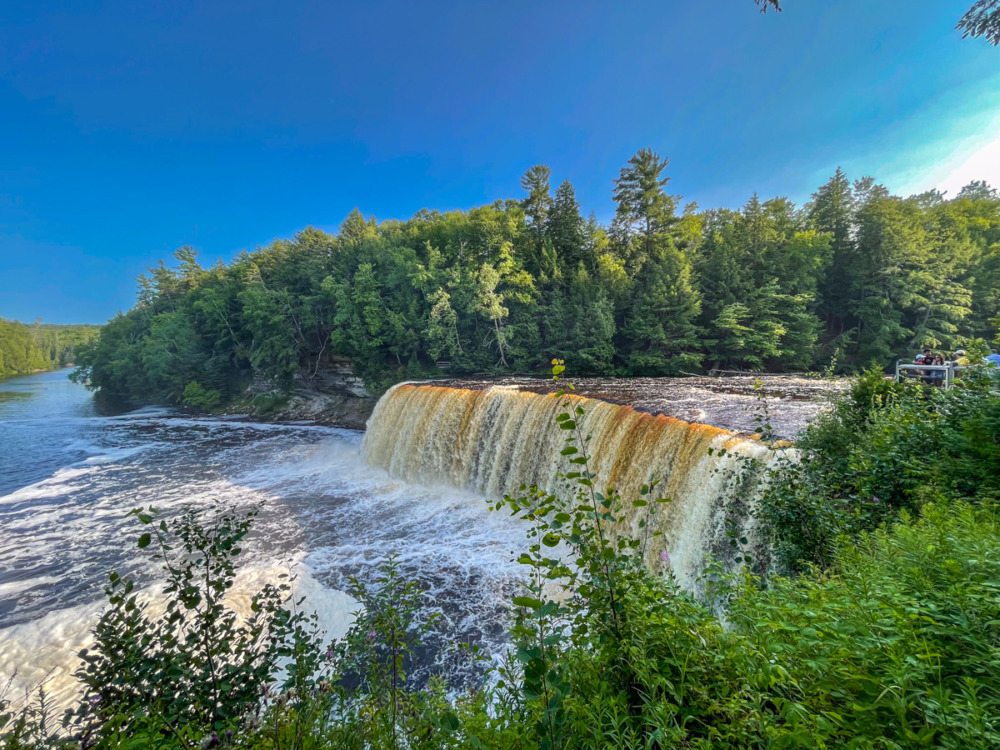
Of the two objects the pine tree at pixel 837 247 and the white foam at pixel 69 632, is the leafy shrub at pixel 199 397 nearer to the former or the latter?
the white foam at pixel 69 632

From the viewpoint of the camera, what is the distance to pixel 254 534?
27.0 ft

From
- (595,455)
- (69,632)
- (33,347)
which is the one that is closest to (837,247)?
(595,455)

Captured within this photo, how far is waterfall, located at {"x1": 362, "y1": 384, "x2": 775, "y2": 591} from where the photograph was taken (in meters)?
5.23

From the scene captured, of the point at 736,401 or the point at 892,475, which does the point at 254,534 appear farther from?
the point at 736,401

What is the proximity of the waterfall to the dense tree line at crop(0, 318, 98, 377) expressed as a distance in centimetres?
6640

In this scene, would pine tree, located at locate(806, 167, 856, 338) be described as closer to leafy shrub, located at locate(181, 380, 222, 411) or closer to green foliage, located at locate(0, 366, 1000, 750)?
green foliage, located at locate(0, 366, 1000, 750)

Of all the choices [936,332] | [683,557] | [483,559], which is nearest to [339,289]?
[483,559]

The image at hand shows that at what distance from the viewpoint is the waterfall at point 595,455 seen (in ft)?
17.2

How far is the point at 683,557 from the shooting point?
5.54 metres

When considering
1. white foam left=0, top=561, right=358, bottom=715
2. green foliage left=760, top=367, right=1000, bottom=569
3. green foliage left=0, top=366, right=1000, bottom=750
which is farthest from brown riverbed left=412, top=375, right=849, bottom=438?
white foam left=0, top=561, right=358, bottom=715

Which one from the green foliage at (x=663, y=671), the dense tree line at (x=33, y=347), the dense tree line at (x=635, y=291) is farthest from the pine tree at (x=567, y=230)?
the dense tree line at (x=33, y=347)

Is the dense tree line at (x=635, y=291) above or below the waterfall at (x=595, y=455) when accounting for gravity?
above

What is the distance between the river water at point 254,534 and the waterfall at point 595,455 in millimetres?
931

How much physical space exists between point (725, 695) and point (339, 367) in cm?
2369
